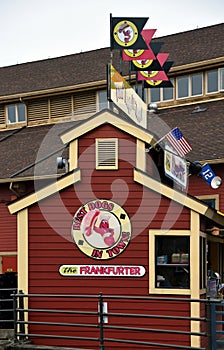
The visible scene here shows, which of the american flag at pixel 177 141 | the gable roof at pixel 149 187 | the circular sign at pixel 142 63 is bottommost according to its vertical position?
the gable roof at pixel 149 187

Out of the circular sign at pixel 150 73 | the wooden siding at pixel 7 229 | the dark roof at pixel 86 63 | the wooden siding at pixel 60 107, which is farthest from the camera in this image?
the wooden siding at pixel 60 107

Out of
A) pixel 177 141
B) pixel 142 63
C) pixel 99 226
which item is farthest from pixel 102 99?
pixel 99 226

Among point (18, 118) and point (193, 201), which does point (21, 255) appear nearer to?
point (193, 201)

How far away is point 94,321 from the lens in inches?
527

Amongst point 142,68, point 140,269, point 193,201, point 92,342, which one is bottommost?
point 92,342

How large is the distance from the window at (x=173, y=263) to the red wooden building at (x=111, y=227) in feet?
0.06

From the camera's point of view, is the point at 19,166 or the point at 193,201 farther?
the point at 19,166

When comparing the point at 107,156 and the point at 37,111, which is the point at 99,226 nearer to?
the point at 107,156

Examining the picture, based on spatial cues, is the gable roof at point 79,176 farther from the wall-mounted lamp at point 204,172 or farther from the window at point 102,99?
the window at point 102,99

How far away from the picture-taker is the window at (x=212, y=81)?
2444 centimetres

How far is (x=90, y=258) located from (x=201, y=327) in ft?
8.25

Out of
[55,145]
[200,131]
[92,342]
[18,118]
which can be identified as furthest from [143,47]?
[18,118]

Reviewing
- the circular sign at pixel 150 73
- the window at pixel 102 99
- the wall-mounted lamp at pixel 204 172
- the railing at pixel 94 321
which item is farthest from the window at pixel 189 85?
the railing at pixel 94 321

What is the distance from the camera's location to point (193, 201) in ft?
43.3
